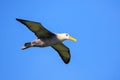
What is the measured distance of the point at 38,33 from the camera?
116ft

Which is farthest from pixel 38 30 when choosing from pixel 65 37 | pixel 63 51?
pixel 63 51

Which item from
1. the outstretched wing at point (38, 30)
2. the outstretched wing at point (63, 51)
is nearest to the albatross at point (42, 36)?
the outstretched wing at point (38, 30)

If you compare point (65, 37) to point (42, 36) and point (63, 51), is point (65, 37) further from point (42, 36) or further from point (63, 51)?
point (63, 51)

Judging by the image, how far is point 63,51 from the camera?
127 ft

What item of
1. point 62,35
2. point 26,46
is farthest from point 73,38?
point 26,46

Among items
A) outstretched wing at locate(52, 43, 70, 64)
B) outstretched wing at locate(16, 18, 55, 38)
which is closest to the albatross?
outstretched wing at locate(16, 18, 55, 38)

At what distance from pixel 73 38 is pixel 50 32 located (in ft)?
6.66

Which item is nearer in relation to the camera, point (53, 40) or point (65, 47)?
point (53, 40)

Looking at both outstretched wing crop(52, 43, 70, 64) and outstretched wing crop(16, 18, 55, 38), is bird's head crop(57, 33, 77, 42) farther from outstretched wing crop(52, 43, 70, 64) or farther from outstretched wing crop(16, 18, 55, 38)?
outstretched wing crop(52, 43, 70, 64)

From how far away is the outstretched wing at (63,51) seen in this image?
3825 centimetres

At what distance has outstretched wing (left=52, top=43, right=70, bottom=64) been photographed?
3825 centimetres

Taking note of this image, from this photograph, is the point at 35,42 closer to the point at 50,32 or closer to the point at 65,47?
the point at 50,32

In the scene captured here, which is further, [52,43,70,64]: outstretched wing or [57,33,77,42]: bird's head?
[52,43,70,64]: outstretched wing

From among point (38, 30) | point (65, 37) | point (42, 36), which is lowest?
point (65, 37)
